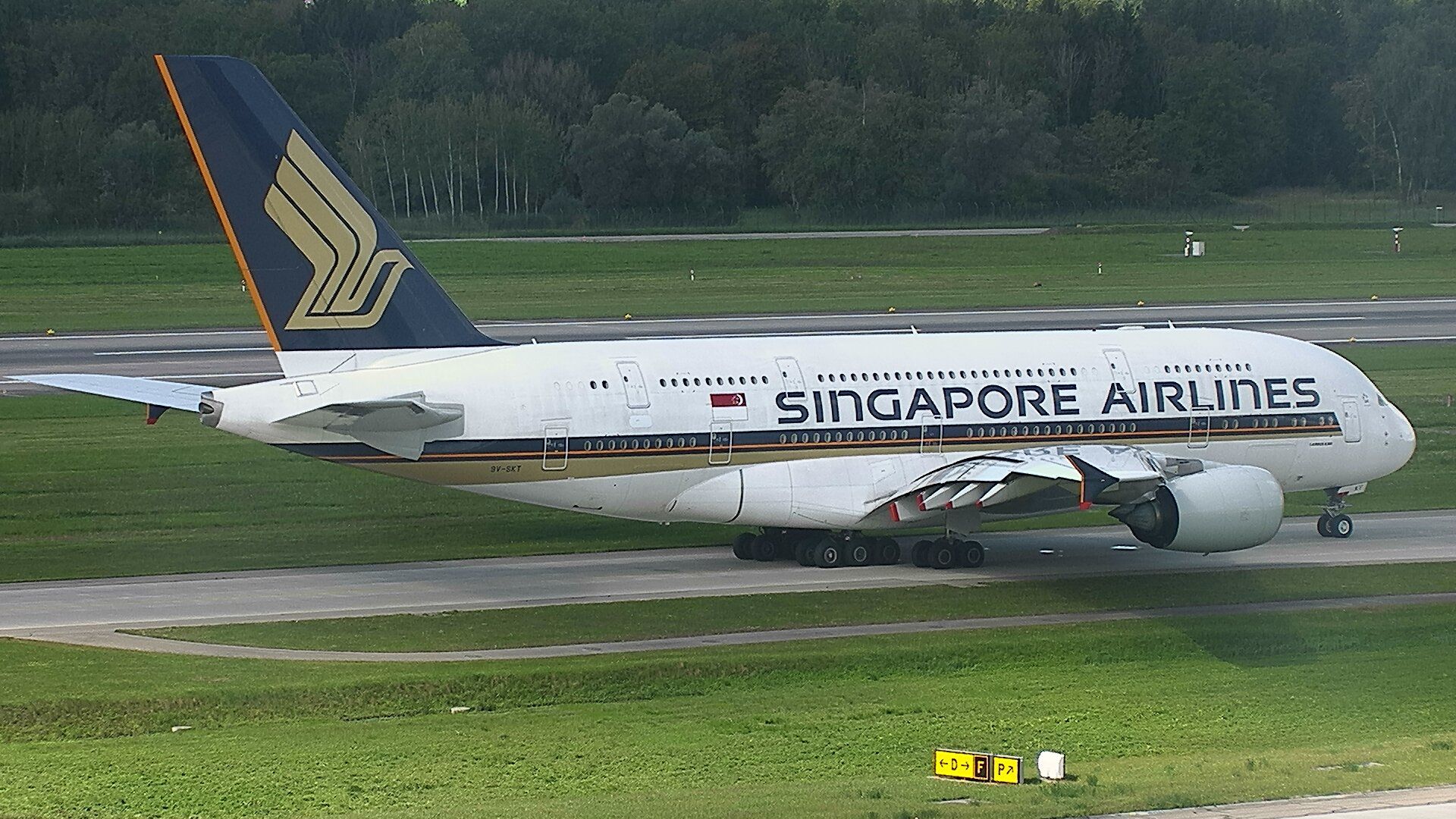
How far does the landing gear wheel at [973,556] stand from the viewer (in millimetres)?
39406

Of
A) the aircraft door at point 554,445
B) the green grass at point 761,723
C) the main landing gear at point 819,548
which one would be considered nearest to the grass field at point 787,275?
the main landing gear at point 819,548

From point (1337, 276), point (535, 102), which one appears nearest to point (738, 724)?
point (1337, 276)

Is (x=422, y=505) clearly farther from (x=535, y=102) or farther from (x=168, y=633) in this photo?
(x=535, y=102)

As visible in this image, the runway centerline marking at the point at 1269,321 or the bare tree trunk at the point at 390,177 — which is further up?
the bare tree trunk at the point at 390,177

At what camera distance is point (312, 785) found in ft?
75.8

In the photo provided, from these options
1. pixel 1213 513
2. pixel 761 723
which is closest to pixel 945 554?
pixel 1213 513

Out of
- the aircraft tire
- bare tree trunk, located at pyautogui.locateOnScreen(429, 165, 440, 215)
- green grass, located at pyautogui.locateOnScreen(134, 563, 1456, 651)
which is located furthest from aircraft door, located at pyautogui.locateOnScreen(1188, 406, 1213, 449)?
bare tree trunk, located at pyautogui.locateOnScreen(429, 165, 440, 215)

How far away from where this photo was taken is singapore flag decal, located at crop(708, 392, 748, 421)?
3772cm

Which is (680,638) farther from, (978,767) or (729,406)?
(978,767)

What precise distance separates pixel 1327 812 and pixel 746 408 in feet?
63.8

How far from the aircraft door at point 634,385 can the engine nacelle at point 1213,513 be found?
33.2 ft

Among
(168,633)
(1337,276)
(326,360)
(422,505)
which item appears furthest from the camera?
(1337,276)

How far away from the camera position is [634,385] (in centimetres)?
3734

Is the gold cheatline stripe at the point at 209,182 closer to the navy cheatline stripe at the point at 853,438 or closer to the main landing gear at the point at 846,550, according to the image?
the navy cheatline stripe at the point at 853,438
